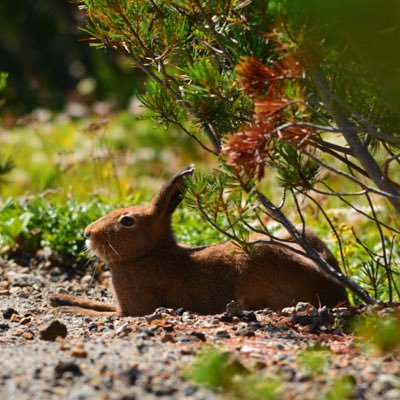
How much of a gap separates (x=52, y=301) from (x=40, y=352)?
1.96m

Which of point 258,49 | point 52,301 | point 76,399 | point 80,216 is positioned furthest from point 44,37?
point 76,399

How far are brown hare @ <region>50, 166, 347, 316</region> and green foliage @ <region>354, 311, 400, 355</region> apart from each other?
0.99 metres

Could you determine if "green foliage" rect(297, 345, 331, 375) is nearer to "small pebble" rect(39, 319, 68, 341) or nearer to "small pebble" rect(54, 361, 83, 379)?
"small pebble" rect(54, 361, 83, 379)

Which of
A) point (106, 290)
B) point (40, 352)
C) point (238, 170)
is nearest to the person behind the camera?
point (40, 352)

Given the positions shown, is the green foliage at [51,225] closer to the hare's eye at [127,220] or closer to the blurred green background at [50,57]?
the hare's eye at [127,220]

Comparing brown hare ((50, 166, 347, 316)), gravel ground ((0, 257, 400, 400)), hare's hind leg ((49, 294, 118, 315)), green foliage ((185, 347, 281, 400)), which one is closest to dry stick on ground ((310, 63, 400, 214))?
gravel ground ((0, 257, 400, 400))

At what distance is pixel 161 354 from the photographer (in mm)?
4004

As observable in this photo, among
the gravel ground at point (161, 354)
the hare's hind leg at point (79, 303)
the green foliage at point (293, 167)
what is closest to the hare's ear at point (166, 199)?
the hare's hind leg at point (79, 303)

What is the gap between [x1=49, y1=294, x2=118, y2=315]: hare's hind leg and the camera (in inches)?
238

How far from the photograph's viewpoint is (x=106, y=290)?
698 centimetres

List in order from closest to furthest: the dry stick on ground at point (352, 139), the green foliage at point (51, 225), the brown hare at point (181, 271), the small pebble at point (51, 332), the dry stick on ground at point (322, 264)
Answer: the dry stick on ground at point (352, 139), the small pebble at point (51, 332), the dry stick on ground at point (322, 264), the brown hare at point (181, 271), the green foliage at point (51, 225)

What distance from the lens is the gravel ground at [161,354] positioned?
11.5 ft

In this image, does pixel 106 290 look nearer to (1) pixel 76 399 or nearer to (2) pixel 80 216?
(2) pixel 80 216

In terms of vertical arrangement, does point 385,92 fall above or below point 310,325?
above
